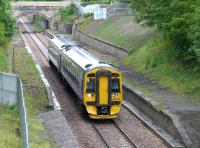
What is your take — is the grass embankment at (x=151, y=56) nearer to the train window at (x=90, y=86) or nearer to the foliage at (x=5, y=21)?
the train window at (x=90, y=86)

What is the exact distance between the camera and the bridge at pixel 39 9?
290ft

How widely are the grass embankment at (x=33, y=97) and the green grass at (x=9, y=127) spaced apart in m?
0.51

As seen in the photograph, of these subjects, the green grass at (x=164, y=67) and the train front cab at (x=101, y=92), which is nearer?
the train front cab at (x=101, y=92)

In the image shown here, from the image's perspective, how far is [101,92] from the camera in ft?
77.3

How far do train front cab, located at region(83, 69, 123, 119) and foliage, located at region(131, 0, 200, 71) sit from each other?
4.10m

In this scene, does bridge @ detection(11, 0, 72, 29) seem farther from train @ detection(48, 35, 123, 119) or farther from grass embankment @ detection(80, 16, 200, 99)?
train @ detection(48, 35, 123, 119)

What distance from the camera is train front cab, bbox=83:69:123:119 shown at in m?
23.5

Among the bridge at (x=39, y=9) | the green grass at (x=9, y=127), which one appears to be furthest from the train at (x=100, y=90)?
the bridge at (x=39, y=9)

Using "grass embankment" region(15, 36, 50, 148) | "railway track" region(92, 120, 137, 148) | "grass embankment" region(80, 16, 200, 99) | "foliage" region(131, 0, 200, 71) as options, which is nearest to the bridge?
"grass embankment" region(80, 16, 200, 99)

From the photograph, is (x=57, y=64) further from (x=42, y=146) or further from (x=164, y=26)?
(x=42, y=146)

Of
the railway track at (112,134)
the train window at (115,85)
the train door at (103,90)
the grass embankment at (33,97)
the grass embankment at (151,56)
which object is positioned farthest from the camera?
the grass embankment at (151,56)

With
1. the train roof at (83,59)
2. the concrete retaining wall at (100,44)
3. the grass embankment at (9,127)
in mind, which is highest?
the train roof at (83,59)

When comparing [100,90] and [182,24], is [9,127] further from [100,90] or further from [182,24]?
[182,24]

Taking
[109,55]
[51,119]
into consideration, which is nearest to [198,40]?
[51,119]
